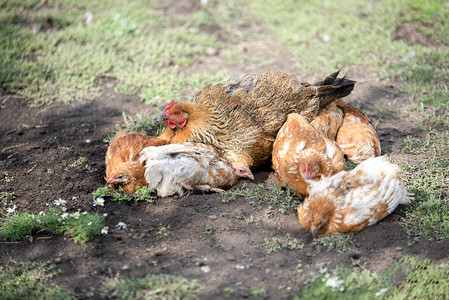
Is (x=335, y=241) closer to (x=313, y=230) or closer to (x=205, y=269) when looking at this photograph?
(x=313, y=230)

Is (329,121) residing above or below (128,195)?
above

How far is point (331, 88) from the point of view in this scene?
502 cm

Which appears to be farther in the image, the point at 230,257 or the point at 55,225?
the point at 55,225

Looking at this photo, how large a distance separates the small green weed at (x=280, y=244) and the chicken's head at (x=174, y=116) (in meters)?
1.63

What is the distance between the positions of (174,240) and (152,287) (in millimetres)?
623

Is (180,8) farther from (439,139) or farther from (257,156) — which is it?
(439,139)

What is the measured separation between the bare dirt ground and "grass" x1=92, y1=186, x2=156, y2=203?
61mm

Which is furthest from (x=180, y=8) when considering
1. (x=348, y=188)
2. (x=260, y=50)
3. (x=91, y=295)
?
(x=91, y=295)

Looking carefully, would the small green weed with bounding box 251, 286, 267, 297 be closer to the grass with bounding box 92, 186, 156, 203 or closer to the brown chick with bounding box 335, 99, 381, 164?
the grass with bounding box 92, 186, 156, 203

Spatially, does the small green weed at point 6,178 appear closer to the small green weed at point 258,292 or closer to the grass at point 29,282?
the grass at point 29,282

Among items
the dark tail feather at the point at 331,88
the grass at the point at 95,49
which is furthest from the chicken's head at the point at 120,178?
the dark tail feather at the point at 331,88

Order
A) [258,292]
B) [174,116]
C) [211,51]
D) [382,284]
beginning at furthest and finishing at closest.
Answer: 1. [211,51]
2. [174,116]
3. [382,284]
4. [258,292]

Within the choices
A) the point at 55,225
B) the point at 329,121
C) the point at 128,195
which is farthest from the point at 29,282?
the point at 329,121

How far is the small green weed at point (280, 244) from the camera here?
11.8ft
